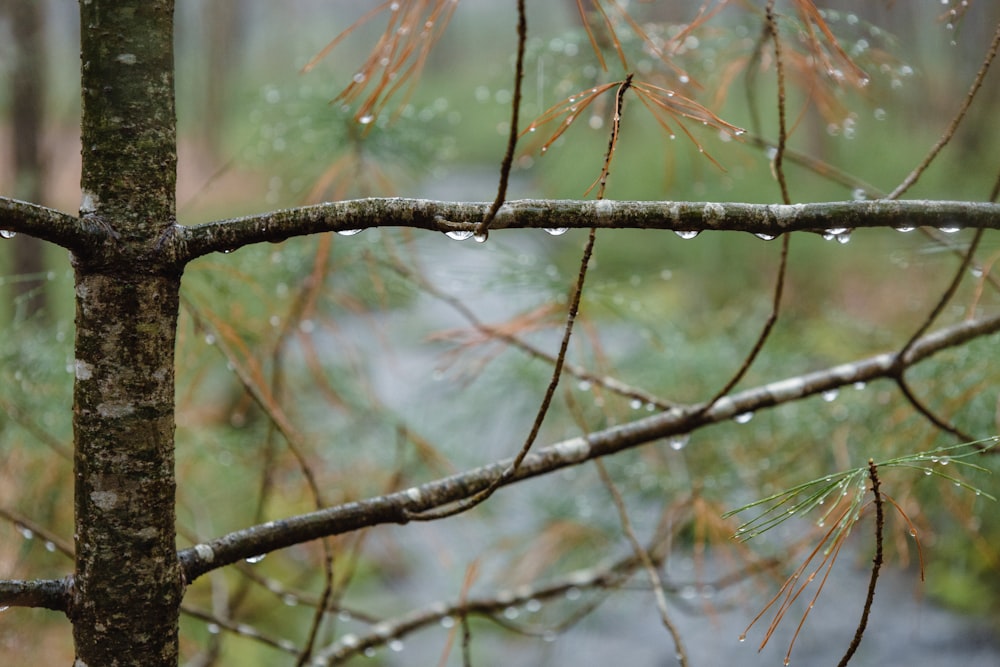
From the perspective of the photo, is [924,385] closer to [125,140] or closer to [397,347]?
[125,140]

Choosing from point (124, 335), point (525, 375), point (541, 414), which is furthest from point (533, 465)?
point (525, 375)

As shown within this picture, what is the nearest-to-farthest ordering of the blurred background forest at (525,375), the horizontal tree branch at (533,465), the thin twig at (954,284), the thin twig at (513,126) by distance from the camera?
the thin twig at (513,126) < the horizontal tree branch at (533,465) < the thin twig at (954,284) < the blurred background forest at (525,375)

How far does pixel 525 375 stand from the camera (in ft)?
5.09

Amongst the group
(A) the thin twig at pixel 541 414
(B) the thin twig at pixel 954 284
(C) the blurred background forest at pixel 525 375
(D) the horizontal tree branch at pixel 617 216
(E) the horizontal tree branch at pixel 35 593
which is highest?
(C) the blurred background forest at pixel 525 375

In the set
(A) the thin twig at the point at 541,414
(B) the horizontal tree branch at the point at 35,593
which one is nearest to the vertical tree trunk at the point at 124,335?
(B) the horizontal tree branch at the point at 35,593

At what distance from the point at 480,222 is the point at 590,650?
6.11 feet

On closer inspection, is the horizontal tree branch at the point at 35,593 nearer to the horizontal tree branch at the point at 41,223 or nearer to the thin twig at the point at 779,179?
the horizontal tree branch at the point at 41,223

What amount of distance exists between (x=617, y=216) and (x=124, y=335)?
0.23 metres

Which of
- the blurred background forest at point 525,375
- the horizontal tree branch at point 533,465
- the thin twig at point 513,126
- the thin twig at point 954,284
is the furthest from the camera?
the blurred background forest at point 525,375

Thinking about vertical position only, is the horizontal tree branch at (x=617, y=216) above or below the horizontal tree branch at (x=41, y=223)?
above

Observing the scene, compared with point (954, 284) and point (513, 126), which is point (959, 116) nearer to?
point (954, 284)

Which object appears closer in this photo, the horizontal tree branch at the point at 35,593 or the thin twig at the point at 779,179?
the horizontal tree branch at the point at 35,593

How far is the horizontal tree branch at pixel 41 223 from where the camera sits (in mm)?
341

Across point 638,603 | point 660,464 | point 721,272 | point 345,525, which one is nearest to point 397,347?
point 721,272
